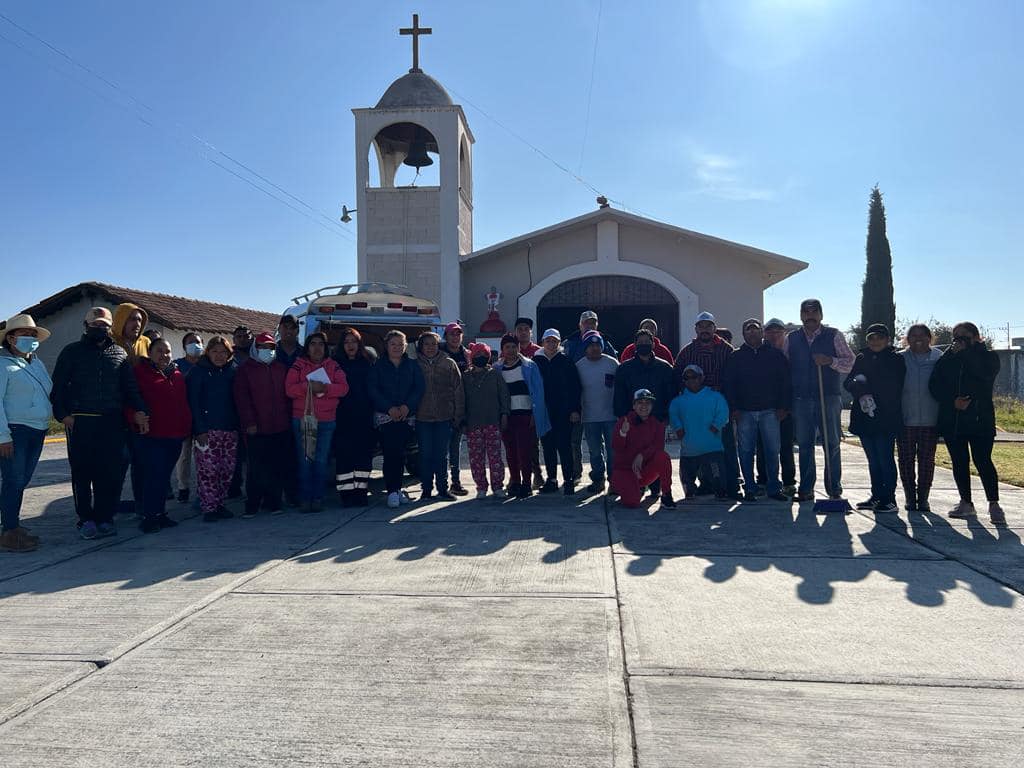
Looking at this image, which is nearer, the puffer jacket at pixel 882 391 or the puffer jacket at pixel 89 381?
the puffer jacket at pixel 89 381

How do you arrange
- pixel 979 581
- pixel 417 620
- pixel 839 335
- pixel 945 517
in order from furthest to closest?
pixel 839 335
pixel 945 517
pixel 979 581
pixel 417 620

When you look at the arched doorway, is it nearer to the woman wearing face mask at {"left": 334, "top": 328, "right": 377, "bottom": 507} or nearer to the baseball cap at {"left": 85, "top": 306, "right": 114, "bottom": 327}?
the woman wearing face mask at {"left": 334, "top": 328, "right": 377, "bottom": 507}

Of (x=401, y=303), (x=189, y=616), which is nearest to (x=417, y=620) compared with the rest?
(x=189, y=616)

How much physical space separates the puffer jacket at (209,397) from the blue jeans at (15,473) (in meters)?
1.38

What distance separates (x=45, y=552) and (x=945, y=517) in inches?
306

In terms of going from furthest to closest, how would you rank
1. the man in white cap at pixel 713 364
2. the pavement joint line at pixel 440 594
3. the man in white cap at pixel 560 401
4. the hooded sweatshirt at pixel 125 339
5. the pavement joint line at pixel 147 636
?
the man in white cap at pixel 560 401, the man in white cap at pixel 713 364, the hooded sweatshirt at pixel 125 339, the pavement joint line at pixel 440 594, the pavement joint line at pixel 147 636

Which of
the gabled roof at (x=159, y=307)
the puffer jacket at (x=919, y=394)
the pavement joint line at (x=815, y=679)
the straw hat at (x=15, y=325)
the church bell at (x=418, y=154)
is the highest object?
the church bell at (x=418, y=154)

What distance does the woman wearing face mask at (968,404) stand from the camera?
6.55m

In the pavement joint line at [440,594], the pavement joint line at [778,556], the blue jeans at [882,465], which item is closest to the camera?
the pavement joint line at [440,594]

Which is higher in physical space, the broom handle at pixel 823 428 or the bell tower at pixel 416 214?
the bell tower at pixel 416 214

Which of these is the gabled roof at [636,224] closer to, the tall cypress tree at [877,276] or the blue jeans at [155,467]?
the blue jeans at [155,467]

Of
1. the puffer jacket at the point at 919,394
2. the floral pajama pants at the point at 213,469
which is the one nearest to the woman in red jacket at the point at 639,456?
the puffer jacket at the point at 919,394

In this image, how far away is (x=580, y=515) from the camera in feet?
22.9

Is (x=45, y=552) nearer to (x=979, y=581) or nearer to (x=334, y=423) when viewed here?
(x=334, y=423)
